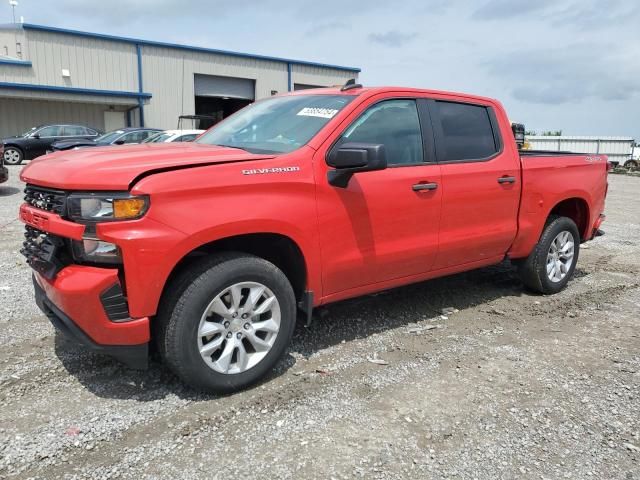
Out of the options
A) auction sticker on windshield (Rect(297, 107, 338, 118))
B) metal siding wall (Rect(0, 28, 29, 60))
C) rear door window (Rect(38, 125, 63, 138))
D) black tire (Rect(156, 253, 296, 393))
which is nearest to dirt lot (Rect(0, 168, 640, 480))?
black tire (Rect(156, 253, 296, 393))

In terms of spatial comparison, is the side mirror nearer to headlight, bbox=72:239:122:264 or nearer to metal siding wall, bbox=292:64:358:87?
headlight, bbox=72:239:122:264

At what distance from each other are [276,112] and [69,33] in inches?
945

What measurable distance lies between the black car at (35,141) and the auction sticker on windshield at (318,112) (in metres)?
16.5

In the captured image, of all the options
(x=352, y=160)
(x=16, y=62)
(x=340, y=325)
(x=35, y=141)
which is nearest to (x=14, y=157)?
(x=35, y=141)

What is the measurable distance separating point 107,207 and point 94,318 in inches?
23.4

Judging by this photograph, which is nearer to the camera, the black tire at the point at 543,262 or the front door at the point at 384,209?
the front door at the point at 384,209

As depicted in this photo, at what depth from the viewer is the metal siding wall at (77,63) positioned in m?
23.5

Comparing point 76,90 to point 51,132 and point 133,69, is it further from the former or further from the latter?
point 51,132

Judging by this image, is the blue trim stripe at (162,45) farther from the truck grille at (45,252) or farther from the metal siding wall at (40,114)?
the truck grille at (45,252)

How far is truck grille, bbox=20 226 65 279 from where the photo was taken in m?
2.99

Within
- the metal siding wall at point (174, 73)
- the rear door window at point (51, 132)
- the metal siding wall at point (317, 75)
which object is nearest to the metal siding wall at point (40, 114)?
the metal siding wall at point (174, 73)

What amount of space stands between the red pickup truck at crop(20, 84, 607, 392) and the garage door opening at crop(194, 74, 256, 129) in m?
25.7

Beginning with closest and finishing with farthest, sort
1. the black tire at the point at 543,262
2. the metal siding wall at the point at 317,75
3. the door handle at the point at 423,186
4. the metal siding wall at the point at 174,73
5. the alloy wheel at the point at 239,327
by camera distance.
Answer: the alloy wheel at the point at 239,327
the door handle at the point at 423,186
the black tire at the point at 543,262
the metal siding wall at the point at 174,73
the metal siding wall at the point at 317,75

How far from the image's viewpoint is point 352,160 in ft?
11.0
